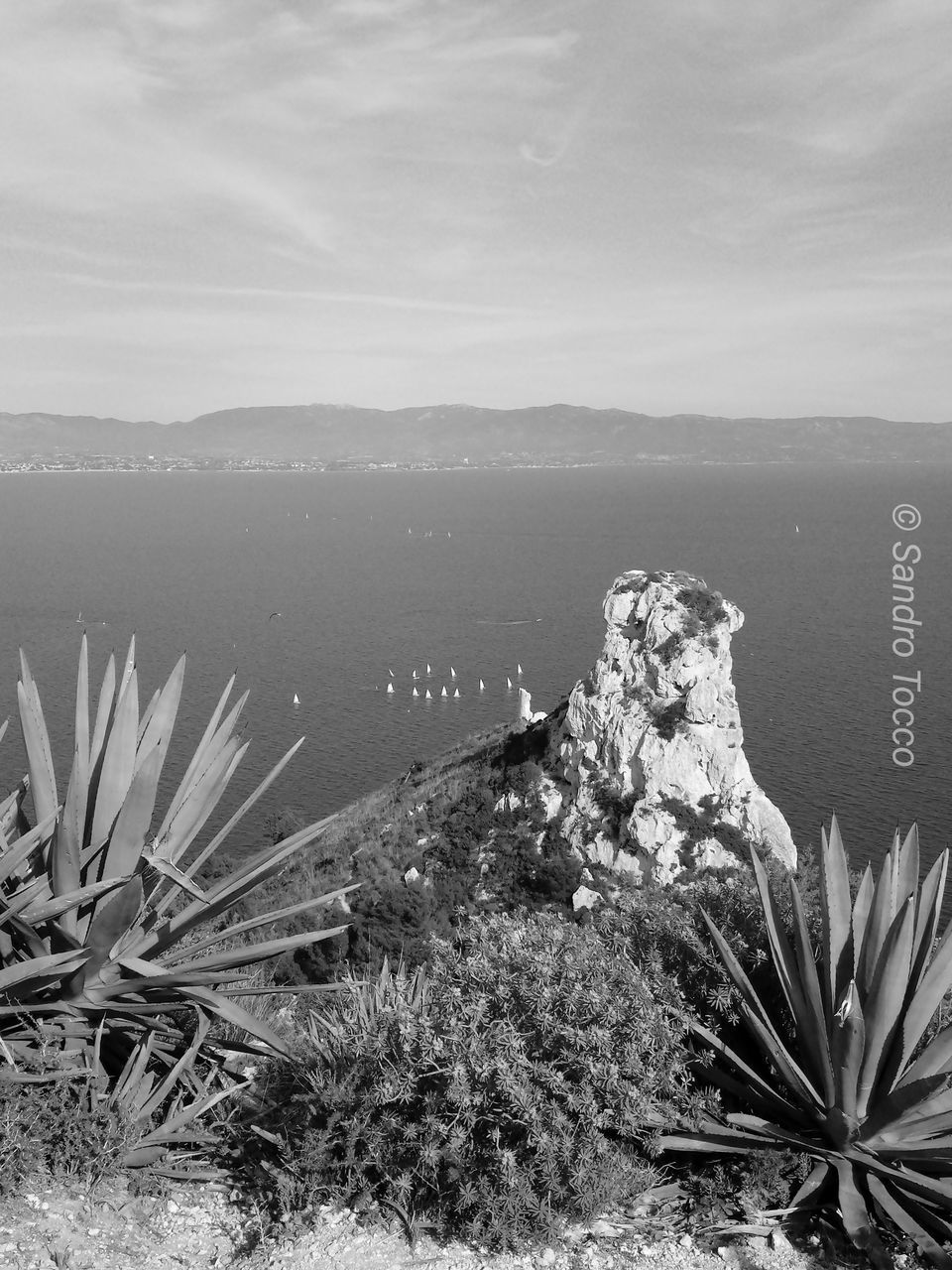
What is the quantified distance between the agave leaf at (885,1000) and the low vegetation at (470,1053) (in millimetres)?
16

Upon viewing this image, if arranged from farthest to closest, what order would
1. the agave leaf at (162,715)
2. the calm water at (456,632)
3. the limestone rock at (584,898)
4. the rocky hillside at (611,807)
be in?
the calm water at (456,632) < the rocky hillside at (611,807) < the limestone rock at (584,898) < the agave leaf at (162,715)

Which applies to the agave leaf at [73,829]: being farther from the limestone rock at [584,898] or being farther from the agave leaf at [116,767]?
the limestone rock at [584,898]

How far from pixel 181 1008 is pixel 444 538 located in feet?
461

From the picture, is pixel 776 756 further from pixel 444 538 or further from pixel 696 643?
pixel 444 538

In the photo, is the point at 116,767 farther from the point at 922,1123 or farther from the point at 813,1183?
the point at 922,1123

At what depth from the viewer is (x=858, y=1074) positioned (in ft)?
18.4

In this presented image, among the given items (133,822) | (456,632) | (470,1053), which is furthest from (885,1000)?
(456,632)

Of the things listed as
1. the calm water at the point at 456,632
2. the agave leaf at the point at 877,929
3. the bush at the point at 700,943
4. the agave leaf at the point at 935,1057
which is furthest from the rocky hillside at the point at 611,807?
the agave leaf at the point at 935,1057

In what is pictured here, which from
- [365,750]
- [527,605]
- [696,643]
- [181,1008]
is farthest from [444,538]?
[181,1008]

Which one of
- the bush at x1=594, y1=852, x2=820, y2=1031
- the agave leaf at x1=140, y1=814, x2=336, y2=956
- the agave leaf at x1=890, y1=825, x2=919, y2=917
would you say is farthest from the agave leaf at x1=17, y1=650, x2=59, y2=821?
the agave leaf at x1=890, y1=825, x2=919, y2=917

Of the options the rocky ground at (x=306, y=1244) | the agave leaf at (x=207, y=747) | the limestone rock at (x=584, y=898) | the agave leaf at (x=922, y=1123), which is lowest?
the limestone rock at (x=584, y=898)

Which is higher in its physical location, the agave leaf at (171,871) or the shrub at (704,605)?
the agave leaf at (171,871)

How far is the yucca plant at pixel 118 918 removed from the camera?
17.1ft

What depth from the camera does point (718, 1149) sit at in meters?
5.64
